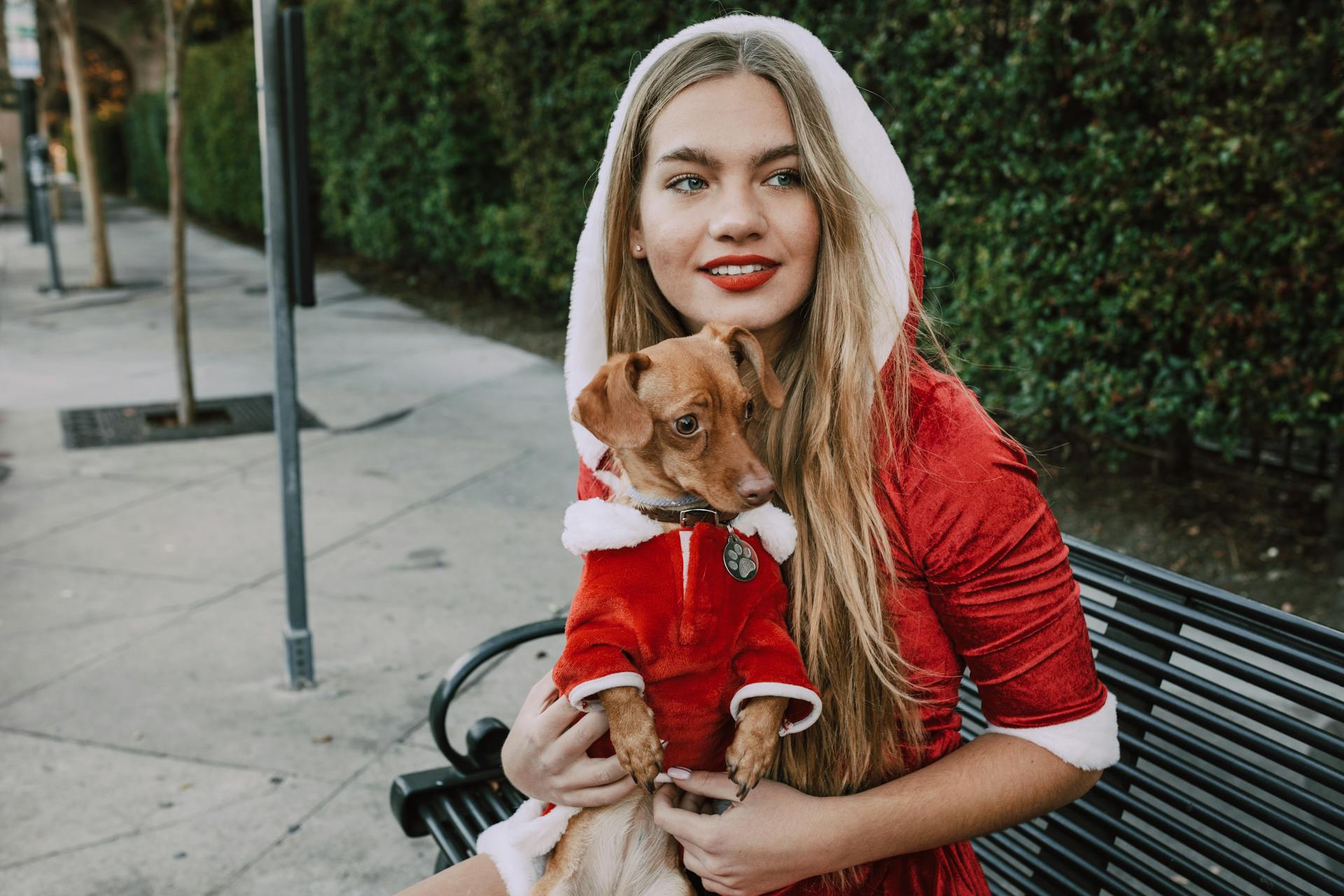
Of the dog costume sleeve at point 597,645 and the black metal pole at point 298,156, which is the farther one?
the black metal pole at point 298,156

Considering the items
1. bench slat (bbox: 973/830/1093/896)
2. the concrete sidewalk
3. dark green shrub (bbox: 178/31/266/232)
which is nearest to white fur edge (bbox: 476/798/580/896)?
bench slat (bbox: 973/830/1093/896)

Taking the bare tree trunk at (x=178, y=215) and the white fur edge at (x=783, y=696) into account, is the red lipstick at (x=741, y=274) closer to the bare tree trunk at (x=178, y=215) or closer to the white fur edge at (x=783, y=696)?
the white fur edge at (x=783, y=696)

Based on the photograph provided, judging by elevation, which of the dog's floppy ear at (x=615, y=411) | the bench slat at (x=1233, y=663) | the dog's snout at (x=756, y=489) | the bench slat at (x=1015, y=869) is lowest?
the bench slat at (x=1015, y=869)

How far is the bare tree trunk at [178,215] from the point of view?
735cm

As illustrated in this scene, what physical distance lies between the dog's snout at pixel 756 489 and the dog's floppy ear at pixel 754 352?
184 mm

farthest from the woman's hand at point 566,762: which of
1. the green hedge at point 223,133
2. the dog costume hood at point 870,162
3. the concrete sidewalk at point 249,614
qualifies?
the green hedge at point 223,133

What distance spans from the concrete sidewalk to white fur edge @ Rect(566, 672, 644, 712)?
1.88 metres

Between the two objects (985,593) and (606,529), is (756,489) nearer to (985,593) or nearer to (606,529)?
(606,529)

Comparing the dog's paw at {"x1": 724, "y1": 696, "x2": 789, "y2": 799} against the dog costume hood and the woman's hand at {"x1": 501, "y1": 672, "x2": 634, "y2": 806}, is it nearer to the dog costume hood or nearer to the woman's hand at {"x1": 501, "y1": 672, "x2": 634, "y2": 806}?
the woman's hand at {"x1": 501, "y1": 672, "x2": 634, "y2": 806}

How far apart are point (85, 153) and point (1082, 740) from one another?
15307 millimetres

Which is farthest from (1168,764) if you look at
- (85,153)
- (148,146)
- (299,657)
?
(148,146)

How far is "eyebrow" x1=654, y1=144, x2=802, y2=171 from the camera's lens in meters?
1.72

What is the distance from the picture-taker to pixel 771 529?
1.65 meters

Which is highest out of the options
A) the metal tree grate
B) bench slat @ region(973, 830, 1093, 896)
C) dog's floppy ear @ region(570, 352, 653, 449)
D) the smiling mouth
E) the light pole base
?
the smiling mouth
